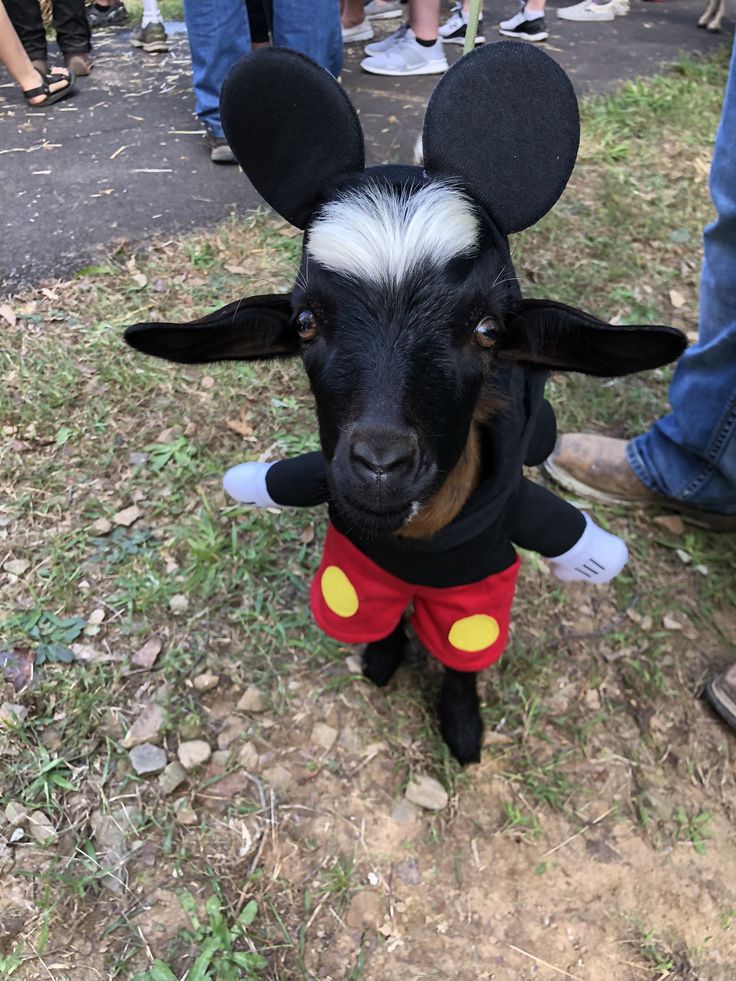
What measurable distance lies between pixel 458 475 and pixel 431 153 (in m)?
0.66

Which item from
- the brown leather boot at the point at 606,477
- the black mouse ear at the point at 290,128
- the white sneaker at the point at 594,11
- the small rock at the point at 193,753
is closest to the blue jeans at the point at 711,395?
the brown leather boot at the point at 606,477

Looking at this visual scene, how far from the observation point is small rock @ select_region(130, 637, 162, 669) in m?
2.21

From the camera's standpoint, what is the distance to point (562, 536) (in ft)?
5.73

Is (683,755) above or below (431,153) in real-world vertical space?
below

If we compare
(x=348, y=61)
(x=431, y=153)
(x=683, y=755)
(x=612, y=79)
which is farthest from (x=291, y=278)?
(x=612, y=79)

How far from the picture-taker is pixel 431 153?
144cm

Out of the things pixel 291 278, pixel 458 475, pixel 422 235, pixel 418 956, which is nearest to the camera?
pixel 422 235

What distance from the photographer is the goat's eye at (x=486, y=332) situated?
1458 mm

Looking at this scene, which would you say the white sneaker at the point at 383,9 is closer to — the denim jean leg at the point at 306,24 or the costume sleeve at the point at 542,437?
the denim jean leg at the point at 306,24

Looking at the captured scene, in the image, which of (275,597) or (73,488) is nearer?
(275,597)

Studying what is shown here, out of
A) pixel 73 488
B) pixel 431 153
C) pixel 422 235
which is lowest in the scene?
pixel 73 488

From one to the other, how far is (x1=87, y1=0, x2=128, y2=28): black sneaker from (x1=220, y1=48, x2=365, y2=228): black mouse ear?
6.66 metres

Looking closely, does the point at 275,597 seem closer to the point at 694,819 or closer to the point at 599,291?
the point at 694,819

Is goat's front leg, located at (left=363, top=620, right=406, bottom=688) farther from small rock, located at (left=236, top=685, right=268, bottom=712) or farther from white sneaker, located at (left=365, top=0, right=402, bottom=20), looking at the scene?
white sneaker, located at (left=365, top=0, right=402, bottom=20)
